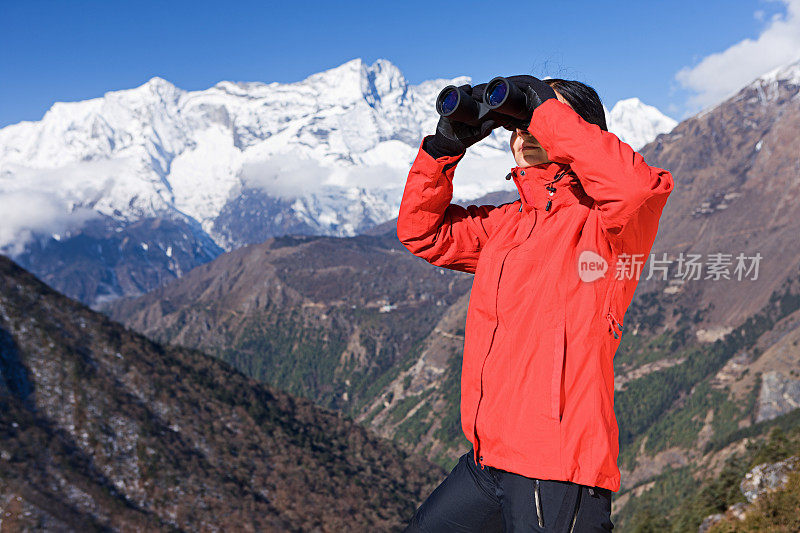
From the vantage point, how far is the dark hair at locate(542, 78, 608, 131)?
13.5ft

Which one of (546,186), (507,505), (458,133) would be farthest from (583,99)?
(507,505)

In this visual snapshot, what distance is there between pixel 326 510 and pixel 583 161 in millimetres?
64873

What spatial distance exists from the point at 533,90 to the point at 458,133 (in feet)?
2.22

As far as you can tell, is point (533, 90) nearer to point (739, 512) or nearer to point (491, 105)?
point (491, 105)

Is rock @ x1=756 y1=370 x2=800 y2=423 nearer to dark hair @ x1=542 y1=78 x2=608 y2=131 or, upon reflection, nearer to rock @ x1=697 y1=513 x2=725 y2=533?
rock @ x1=697 y1=513 x2=725 y2=533

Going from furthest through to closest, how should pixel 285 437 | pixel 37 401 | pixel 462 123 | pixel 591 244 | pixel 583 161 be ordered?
1. pixel 285 437
2. pixel 37 401
3. pixel 462 123
4. pixel 591 244
5. pixel 583 161

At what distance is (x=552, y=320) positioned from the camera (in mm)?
3867

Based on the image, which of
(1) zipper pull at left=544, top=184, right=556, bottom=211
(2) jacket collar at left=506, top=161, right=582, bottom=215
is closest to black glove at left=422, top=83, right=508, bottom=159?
(2) jacket collar at left=506, top=161, right=582, bottom=215

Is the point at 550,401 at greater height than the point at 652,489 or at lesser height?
greater

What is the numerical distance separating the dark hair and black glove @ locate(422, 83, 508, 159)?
0.45 metres

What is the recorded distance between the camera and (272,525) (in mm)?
54469

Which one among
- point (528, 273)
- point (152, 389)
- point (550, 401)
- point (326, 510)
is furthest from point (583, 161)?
point (152, 389)

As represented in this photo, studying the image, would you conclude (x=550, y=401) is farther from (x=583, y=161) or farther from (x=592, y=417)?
(x=583, y=161)

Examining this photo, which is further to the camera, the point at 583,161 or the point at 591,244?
the point at 591,244
